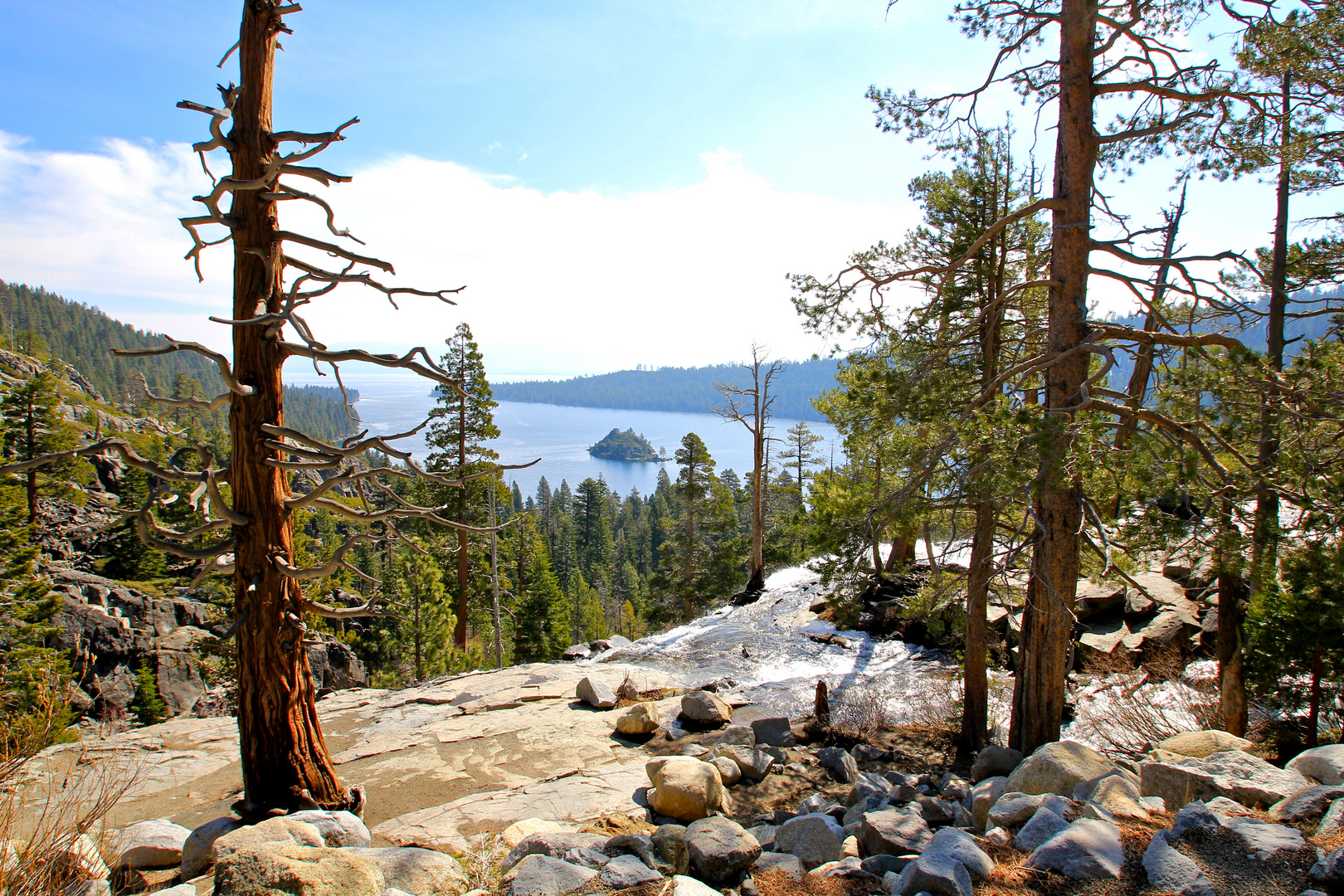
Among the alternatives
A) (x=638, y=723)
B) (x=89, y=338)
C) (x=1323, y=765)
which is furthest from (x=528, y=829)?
(x=89, y=338)

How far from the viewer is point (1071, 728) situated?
8.99 meters

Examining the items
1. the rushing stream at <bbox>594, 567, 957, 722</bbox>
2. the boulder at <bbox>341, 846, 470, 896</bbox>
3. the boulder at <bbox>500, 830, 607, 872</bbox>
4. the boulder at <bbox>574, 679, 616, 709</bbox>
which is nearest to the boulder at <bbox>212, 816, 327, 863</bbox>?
the boulder at <bbox>341, 846, 470, 896</bbox>

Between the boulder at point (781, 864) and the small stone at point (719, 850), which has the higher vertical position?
the small stone at point (719, 850)

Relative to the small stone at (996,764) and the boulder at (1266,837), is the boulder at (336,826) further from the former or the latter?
the small stone at (996,764)

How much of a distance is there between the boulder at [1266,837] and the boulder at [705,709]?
20.2ft

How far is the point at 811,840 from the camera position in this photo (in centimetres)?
491

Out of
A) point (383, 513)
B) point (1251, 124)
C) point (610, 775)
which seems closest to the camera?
point (383, 513)

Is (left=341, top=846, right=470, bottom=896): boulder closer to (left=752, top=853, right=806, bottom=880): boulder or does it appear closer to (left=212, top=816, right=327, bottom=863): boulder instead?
(left=212, top=816, right=327, bottom=863): boulder

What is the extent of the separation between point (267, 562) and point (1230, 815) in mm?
6873

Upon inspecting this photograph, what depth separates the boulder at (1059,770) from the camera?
17.0ft

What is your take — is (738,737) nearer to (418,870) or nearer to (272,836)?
(418,870)

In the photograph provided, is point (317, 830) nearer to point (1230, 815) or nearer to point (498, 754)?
point (498, 754)

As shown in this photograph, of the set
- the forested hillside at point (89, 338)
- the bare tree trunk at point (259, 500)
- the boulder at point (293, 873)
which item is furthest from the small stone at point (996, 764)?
the forested hillside at point (89, 338)

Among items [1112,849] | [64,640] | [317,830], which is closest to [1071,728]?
[1112,849]
